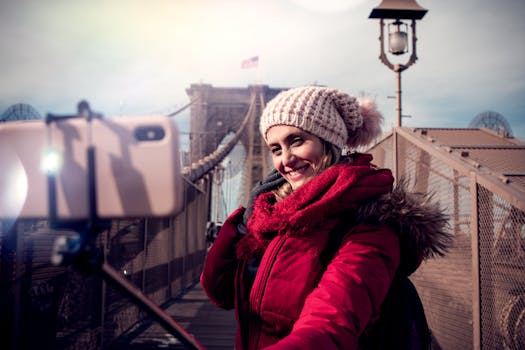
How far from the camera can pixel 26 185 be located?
0.59m

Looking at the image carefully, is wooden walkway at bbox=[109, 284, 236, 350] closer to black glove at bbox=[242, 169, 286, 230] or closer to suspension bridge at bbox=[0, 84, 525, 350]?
suspension bridge at bbox=[0, 84, 525, 350]

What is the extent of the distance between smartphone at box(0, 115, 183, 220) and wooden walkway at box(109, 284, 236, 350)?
3411 mm

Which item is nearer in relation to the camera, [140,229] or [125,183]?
[125,183]

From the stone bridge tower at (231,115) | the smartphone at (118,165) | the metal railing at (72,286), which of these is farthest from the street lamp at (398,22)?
the stone bridge tower at (231,115)

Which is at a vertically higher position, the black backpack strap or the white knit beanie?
the white knit beanie

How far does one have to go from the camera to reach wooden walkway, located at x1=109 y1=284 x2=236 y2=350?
4.55m

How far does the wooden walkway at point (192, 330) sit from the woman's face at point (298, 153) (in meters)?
2.76

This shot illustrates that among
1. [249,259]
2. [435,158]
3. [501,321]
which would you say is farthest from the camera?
[435,158]

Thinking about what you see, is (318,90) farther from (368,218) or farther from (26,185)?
(26,185)

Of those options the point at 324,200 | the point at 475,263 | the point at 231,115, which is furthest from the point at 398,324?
the point at 231,115

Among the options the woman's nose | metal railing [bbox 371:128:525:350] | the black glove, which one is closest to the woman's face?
the woman's nose

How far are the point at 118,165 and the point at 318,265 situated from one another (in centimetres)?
69

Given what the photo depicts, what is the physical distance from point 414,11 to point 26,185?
16.6ft

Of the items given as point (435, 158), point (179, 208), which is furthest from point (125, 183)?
point (435, 158)
